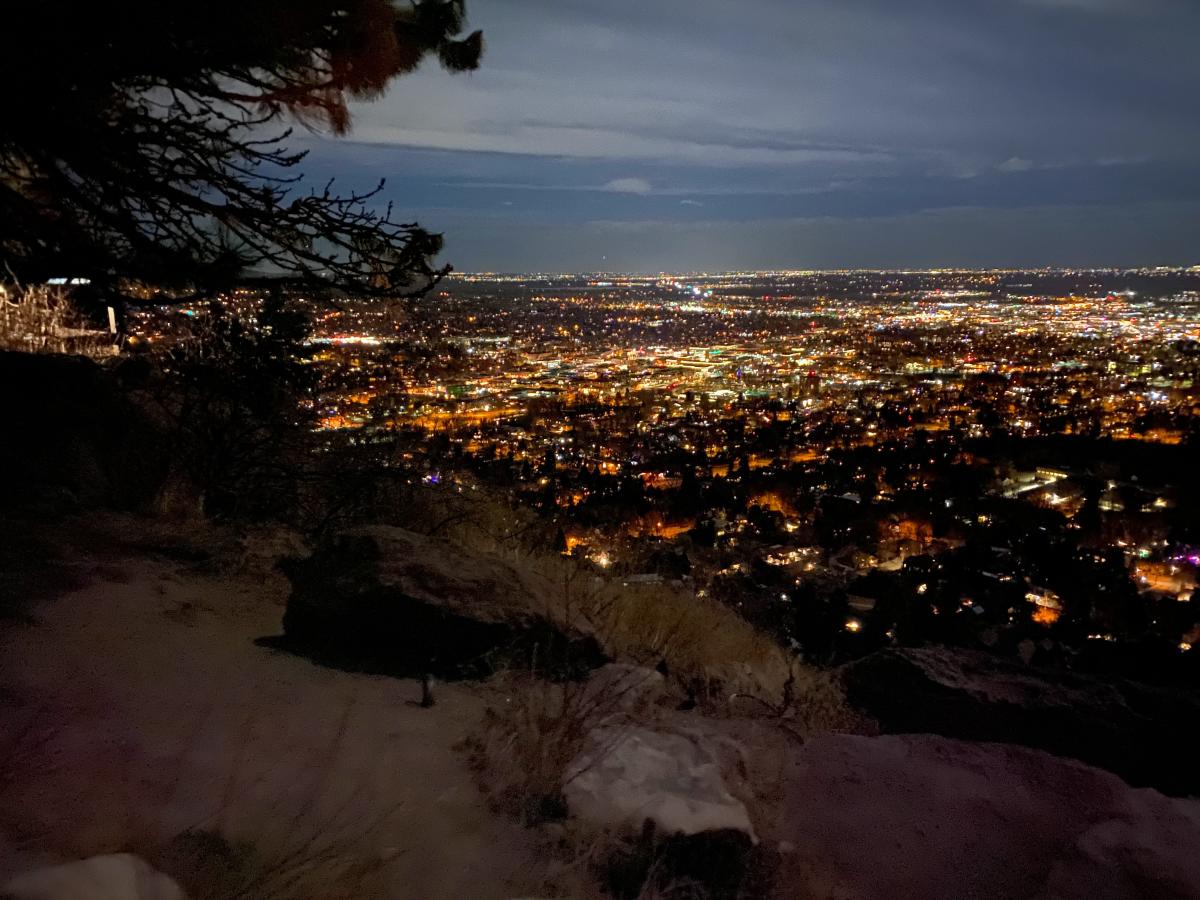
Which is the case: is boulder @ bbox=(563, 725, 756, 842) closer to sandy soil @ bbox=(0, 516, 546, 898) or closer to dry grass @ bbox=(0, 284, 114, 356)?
sandy soil @ bbox=(0, 516, 546, 898)

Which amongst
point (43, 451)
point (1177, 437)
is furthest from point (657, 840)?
point (1177, 437)

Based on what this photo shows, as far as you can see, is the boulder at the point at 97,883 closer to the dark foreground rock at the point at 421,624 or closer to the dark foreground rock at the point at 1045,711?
the dark foreground rock at the point at 421,624

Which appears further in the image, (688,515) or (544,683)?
(688,515)

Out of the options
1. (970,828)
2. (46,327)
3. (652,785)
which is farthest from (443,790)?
(46,327)

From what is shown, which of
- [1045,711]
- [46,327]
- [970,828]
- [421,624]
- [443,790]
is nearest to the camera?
[443,790]

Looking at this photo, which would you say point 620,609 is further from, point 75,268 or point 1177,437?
point 1177,437

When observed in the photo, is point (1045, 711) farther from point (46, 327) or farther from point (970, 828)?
point (46, 327)

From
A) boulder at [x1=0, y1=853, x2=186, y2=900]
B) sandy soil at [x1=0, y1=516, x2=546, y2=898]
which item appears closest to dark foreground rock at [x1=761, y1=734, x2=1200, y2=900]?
sandy soil at [x1=0, y1=516, x2=546, y2=898]
